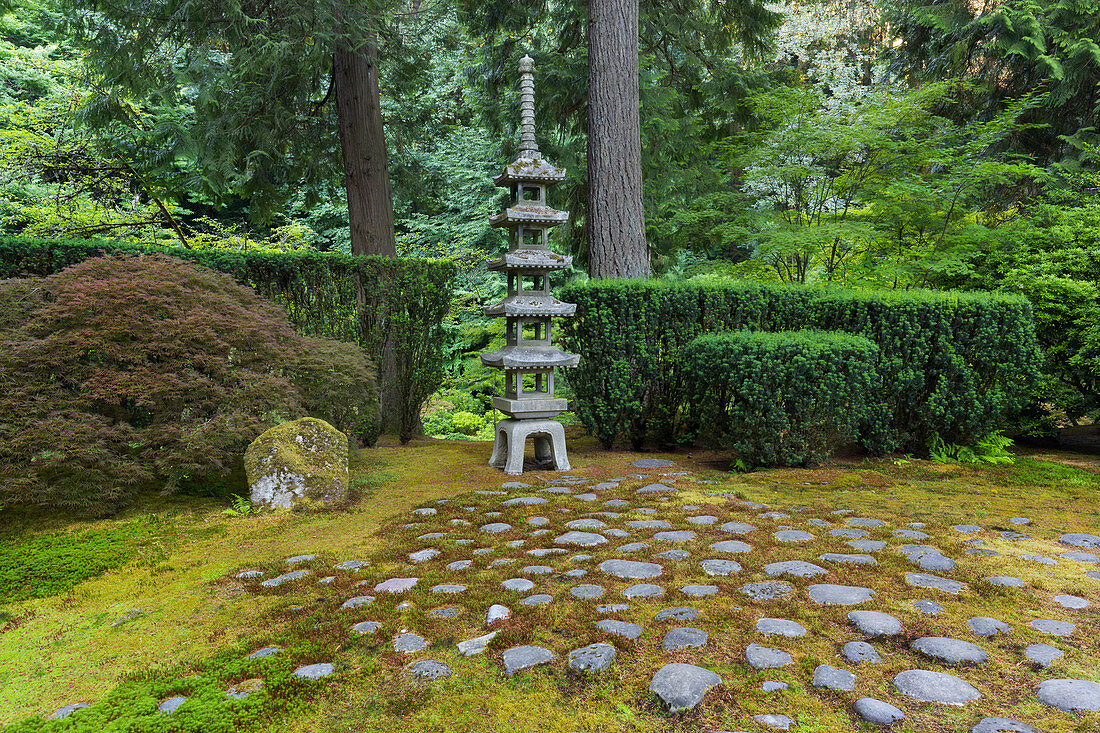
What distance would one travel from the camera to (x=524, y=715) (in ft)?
6.34

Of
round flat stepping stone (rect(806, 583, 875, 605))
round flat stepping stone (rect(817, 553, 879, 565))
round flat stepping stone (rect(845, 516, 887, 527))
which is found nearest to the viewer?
round flat stepping stone (rect(806, 583, 875, 605))

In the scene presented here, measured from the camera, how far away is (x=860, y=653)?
2.21m

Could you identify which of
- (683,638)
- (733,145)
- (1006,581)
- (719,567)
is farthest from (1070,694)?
(733,145)

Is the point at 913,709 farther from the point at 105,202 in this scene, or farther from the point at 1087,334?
the point at 105,202

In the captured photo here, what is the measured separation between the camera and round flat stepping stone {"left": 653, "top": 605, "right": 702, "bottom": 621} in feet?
8.21

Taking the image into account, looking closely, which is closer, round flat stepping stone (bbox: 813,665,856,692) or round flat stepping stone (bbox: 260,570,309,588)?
round flat stepping stone (bbox: 813,665,856,692)

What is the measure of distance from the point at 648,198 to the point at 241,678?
946cm

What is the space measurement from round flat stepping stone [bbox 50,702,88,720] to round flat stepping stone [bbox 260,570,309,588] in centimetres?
101

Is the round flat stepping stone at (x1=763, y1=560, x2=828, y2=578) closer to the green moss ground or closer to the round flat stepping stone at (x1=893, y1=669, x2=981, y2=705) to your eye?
the green moss ground

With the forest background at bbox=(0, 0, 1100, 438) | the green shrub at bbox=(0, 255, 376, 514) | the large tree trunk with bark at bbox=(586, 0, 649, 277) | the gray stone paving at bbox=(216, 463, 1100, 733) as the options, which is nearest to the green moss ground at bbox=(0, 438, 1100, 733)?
the gray stone paving at bbox=(216, 463, 1100, 733)

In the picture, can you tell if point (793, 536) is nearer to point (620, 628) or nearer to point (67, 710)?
point (620, 628)

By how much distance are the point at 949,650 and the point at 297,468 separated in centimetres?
388

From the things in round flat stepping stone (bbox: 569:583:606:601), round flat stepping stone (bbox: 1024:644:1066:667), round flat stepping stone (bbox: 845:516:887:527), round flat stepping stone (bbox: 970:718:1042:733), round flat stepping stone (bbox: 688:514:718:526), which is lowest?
round flat stepping stone (bbox: 845:516:887:527)

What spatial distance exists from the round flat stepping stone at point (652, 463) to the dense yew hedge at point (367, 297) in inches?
99.3
